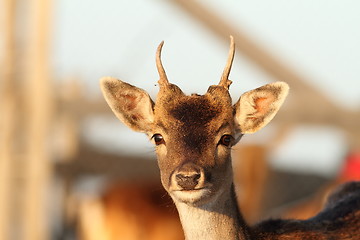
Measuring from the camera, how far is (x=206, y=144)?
21.0 ft

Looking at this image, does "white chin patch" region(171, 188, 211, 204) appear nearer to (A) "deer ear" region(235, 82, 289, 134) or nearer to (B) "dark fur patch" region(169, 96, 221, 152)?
(B) "dark fur patch" region(169, 96, 221, 152)

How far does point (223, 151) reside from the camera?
6.50 metres

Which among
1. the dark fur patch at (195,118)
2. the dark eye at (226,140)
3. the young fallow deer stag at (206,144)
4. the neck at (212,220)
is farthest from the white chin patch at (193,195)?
the dark eye at (226,140)

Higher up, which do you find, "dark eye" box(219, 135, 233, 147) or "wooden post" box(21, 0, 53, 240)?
"wooden post" box(21, 0, 53, 240)

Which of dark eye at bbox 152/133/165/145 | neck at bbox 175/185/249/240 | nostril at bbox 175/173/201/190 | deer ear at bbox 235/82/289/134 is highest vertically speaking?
deer ear at bbox 235/82/289/134

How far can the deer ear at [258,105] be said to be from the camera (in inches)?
267

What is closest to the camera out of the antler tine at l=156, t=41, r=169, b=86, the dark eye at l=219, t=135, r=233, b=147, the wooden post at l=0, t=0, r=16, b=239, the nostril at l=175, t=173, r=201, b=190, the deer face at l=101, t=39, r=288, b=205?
the nostril at l=175, t=173, r=201, b=190

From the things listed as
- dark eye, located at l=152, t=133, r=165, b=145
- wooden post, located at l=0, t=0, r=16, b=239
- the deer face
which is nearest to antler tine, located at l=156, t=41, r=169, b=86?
the deer face

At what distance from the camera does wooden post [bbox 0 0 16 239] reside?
13.4 meters

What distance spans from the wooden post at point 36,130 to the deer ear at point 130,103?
6734 mm

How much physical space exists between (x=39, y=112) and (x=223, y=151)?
764 centimetres

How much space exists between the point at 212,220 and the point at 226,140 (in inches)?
19.5

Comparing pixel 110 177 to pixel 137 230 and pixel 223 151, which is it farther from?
pixel 223 151

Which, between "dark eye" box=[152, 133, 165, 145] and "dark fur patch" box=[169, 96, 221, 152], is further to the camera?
"dark eye" box=[152, 133, 165, 145]
